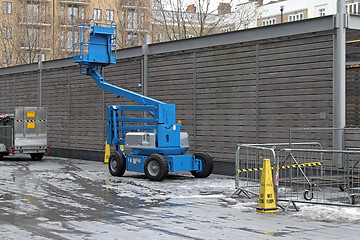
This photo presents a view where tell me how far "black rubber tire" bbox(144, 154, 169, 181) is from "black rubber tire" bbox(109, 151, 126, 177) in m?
1.31

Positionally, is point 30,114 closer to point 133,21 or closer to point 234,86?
point 234,86

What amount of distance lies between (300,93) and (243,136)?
2581 millimetres

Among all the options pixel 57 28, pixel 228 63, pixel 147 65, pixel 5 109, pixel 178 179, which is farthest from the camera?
pixel 57 28

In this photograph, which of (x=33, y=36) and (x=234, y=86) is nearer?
(x=234, y=86)

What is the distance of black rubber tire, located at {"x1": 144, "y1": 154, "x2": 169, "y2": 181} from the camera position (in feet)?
54.3

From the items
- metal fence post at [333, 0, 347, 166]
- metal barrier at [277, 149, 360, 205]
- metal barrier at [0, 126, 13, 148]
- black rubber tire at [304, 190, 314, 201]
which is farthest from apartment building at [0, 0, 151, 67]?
black rubber tire at [304, 190, 314, 201]

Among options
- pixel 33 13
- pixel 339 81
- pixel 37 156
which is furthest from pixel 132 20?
pixel 339 81

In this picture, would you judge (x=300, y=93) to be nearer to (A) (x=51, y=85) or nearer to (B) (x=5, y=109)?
(A) (x=51, y=85)

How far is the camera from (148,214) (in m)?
11.1

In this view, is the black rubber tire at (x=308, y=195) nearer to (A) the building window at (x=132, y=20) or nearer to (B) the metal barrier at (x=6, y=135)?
(B) the metal barrier at (x=6, y=135)

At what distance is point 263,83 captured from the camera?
18109 mm

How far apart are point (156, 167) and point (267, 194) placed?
6.09m

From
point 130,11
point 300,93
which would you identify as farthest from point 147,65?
point 130,11

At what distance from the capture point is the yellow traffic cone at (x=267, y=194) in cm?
1128
